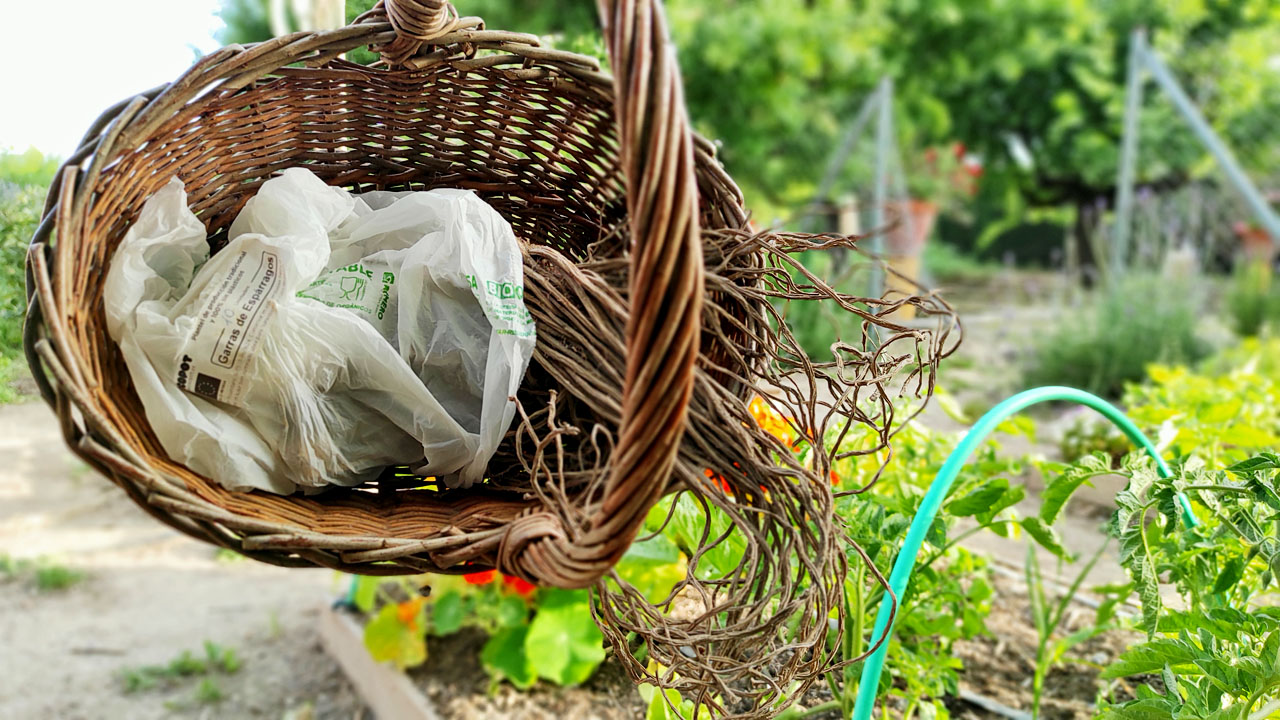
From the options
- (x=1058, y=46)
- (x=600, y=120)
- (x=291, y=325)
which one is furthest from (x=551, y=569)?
(x=1058, y=46)

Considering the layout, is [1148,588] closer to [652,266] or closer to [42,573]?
[652,266]

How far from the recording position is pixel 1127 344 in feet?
Answer: 10.5

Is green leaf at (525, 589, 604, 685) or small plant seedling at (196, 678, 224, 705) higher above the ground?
green leaf at (525, 589, 604, 685)

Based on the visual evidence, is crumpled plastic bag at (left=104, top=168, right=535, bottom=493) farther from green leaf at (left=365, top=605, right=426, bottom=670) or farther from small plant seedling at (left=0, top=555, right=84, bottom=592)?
small plant seedling at (left=0, top=555, right=84, bottom=592)

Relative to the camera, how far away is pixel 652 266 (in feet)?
1.65

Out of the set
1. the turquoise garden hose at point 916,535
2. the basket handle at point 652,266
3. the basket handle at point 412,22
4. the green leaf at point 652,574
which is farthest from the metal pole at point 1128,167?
the basket handle at point 652,266

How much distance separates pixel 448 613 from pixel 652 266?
3.93ft

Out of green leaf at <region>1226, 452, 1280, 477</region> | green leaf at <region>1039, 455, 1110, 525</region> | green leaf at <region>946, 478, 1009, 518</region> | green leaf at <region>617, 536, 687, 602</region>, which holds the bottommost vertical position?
green leaf at <region>617, 536, 687, 602</region>

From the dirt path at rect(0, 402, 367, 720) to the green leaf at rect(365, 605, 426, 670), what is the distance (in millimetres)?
209

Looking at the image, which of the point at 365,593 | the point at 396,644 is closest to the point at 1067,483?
the point at 396,644

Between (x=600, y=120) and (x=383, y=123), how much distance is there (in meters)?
0.24

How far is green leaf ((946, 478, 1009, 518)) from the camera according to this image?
1.00m

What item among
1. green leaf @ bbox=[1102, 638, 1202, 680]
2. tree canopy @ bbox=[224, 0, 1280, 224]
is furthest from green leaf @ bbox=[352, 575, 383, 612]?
tree canopy @ bbox=[224, 0, 1280, 224]

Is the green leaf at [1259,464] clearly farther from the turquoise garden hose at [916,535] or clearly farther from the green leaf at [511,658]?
the green leaf at [511,658]
